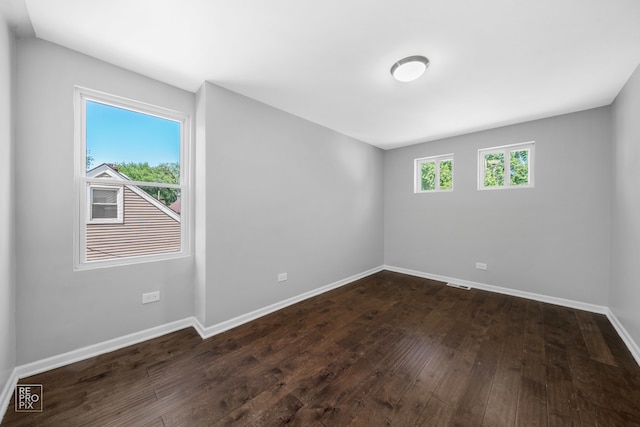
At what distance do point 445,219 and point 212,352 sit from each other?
4033mm

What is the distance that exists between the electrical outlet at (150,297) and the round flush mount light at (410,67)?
3.17 m

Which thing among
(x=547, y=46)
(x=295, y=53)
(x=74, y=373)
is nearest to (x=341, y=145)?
(x=295, y=53)

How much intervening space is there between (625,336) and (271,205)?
3910 mm

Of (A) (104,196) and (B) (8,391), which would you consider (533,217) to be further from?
(B) (8,391)

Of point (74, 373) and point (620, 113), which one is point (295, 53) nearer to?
point (74, 373)

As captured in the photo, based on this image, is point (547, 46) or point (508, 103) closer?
point (547, 46)

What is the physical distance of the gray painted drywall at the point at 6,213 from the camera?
150 cm

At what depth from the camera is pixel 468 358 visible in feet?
6.74

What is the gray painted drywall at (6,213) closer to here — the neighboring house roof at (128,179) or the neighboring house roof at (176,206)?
the neighboring house roof at (128,179)

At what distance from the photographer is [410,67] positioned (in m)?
A: 2.07

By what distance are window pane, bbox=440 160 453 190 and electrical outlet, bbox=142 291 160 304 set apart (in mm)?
4595

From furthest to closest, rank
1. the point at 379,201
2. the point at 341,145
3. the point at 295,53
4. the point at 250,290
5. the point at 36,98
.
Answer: the point at 379,201 → the point at 341,145 → the point at 250,290 → the point at 295,53 → the point at 36,98

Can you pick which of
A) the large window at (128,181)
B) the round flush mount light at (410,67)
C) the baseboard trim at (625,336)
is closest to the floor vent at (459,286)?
the baseboard trim at (625,336)

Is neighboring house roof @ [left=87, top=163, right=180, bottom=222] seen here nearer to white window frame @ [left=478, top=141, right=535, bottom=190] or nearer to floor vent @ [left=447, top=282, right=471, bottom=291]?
floor vent @ [left=447, top=282, right=471, bottom=291]
